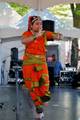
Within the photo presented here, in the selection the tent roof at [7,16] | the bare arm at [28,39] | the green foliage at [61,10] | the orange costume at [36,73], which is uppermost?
the green foliage at [61,10]

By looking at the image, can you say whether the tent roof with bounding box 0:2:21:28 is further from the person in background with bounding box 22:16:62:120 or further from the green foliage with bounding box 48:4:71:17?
the person in background with bounding box 22:16:62:120

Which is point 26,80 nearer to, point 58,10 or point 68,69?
point 68,69

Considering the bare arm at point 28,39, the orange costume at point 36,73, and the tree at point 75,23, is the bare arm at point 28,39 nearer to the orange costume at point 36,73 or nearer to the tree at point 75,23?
the orange costume at point 36,73

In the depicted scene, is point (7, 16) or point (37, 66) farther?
point (7, 16)

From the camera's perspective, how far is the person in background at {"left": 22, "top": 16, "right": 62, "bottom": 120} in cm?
748

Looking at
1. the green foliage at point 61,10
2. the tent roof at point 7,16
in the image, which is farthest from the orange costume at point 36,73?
the green foliage at point 61,10

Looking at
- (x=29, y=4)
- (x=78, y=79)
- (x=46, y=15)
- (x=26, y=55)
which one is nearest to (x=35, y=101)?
(x=26, y=55)

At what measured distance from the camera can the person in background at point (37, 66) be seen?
24.6 feet

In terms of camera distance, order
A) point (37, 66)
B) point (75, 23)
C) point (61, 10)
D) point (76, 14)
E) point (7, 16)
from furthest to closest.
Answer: point (61, 10), point (76, 14), point (75, 23), point (7, 16), point (37, 66)

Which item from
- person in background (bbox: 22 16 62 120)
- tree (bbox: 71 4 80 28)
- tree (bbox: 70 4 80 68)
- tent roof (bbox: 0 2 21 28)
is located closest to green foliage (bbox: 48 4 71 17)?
tree (bbox: 70 4 80 68)

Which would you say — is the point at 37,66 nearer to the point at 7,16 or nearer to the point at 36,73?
the point at 36,73

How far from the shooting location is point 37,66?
24.5 ft

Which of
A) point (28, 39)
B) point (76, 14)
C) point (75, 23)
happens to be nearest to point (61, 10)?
point (76, 14)

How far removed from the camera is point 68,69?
1066 inches
